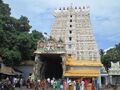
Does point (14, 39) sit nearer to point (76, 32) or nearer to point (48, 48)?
point (48, 48)

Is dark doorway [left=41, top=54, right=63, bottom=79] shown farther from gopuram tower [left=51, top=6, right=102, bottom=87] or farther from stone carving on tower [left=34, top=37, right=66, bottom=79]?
gopuram tower [left=51, top=6, right=102, bottom=87]

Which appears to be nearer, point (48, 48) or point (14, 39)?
point (48, 48)

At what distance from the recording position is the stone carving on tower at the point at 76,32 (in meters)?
74.6

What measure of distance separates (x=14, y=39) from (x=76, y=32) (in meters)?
28.1

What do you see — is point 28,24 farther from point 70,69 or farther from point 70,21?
point 70,21

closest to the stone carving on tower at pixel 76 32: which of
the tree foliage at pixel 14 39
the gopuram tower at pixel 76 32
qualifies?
the gopuram tower at pixel 76 32

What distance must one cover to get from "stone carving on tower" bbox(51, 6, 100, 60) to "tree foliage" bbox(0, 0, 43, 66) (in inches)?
737

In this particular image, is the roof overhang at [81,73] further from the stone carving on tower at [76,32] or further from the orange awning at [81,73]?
the stone carving on tower at [76,32]

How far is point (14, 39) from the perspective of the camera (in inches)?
1989

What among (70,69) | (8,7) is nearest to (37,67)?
(70,69)

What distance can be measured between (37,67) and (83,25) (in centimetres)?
2848

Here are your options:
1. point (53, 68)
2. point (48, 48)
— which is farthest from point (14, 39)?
point (53, 68)

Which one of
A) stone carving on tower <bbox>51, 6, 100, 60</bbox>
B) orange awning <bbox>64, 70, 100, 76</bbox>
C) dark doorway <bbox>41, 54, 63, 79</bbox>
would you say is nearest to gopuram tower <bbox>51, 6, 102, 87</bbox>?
stone carving on tower <bbox>51, 6, 100, 60</bbox>

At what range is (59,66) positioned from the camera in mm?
55438
